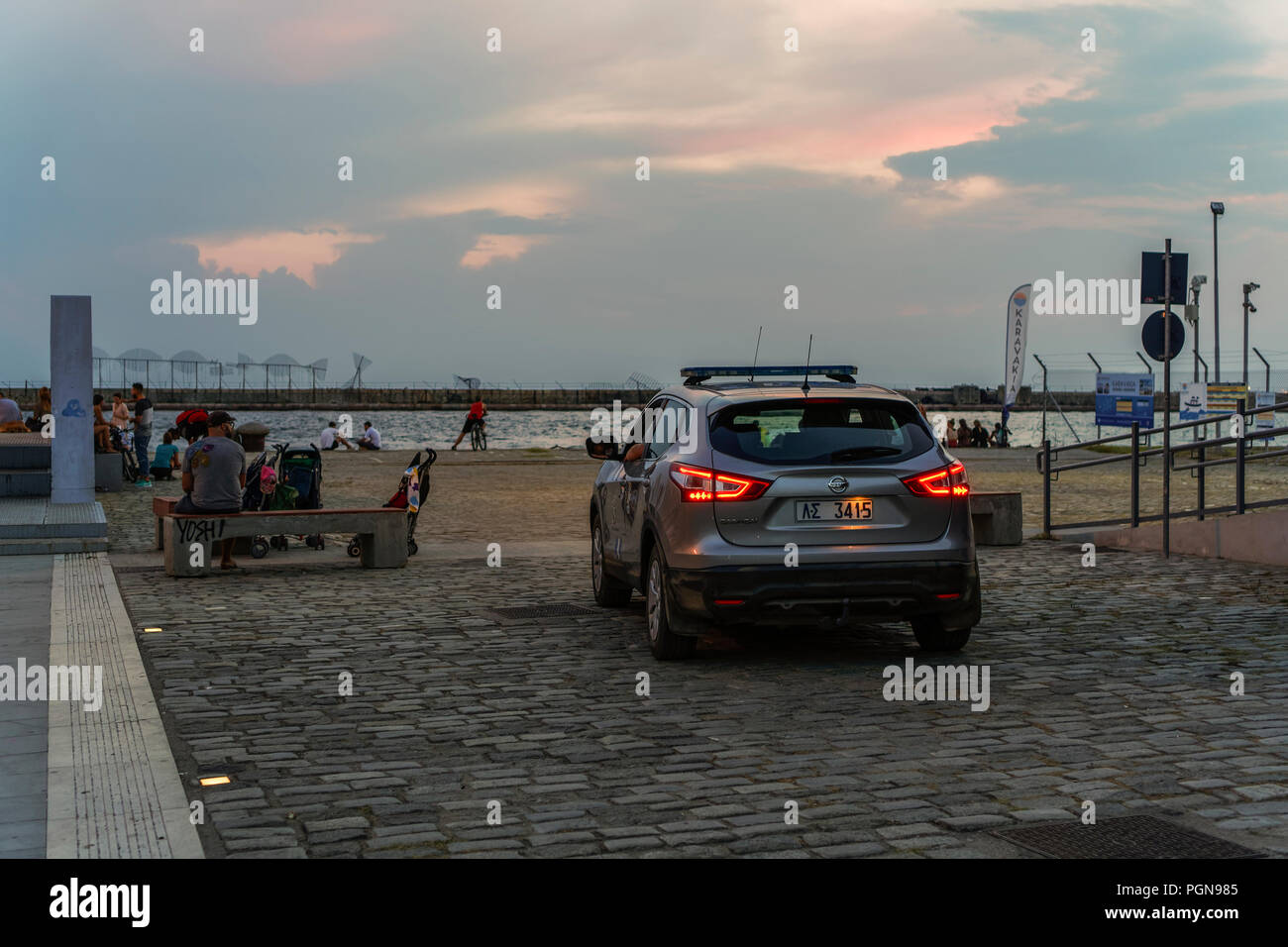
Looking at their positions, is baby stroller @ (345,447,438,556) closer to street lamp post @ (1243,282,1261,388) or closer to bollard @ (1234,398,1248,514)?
bollard @ (1234,398,1248,514)

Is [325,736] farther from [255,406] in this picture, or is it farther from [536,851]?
[255,406]

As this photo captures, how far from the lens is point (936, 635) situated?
9.12m

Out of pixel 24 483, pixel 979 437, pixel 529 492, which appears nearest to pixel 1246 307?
pixel 979 437

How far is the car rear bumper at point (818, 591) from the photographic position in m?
8.27

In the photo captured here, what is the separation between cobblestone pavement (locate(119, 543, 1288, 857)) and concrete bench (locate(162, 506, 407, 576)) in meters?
1.96

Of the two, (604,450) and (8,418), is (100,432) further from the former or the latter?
(604,450)

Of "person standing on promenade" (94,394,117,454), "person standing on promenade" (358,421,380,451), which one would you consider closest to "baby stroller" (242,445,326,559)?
"person standing on promenade" (94,394,117,454)

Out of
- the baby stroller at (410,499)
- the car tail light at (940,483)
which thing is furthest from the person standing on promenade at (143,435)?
the car tail light at (940,483)

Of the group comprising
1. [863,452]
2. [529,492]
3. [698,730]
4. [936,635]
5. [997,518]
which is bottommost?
[698,730]

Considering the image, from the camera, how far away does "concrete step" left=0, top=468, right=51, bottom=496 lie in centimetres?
2336

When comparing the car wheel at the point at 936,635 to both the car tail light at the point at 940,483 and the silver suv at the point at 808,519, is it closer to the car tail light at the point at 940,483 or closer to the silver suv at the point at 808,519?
the silver suv at the point at 808,519

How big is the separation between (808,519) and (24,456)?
64.3 ft

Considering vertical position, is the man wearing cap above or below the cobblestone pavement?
above
